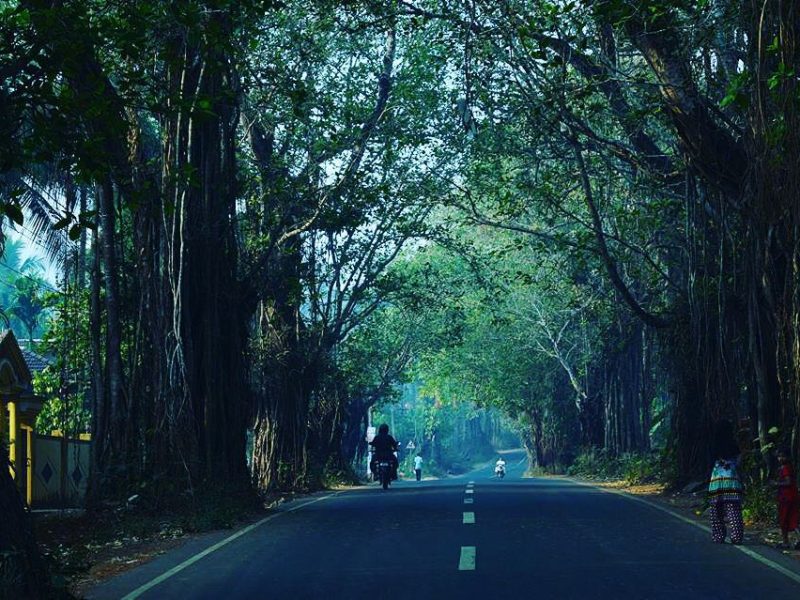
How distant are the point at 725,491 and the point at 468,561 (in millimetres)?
3530

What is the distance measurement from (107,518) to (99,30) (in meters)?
9.76

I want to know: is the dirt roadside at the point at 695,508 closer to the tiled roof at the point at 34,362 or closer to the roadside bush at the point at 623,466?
the roadside bush at the point at 623,466

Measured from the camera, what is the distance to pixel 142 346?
2167 centimetres

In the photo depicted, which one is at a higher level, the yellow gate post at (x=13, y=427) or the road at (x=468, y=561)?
the yellow gate post at (x=13, y=427)

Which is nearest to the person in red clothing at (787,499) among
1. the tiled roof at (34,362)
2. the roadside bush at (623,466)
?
the roadside bush at (623,466)

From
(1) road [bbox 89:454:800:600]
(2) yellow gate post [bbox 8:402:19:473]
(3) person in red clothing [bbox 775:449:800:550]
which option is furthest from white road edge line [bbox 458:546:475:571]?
(2) yellow gate post [bbox 8:402:19:473]

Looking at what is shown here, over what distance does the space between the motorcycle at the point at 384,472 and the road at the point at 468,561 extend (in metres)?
14.4

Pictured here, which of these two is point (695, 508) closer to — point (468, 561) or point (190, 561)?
point (468, 561)

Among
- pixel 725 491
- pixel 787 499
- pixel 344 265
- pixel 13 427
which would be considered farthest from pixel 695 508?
pixel 344 265

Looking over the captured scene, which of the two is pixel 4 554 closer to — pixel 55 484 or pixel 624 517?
pixel 624 517

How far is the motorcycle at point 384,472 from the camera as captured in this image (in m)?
34.8

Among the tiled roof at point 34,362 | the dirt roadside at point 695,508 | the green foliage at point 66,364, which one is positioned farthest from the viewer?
the tiled roof at point 34,362

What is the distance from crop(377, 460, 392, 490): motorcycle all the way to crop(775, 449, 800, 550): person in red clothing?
804 inches

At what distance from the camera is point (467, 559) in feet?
44.3
